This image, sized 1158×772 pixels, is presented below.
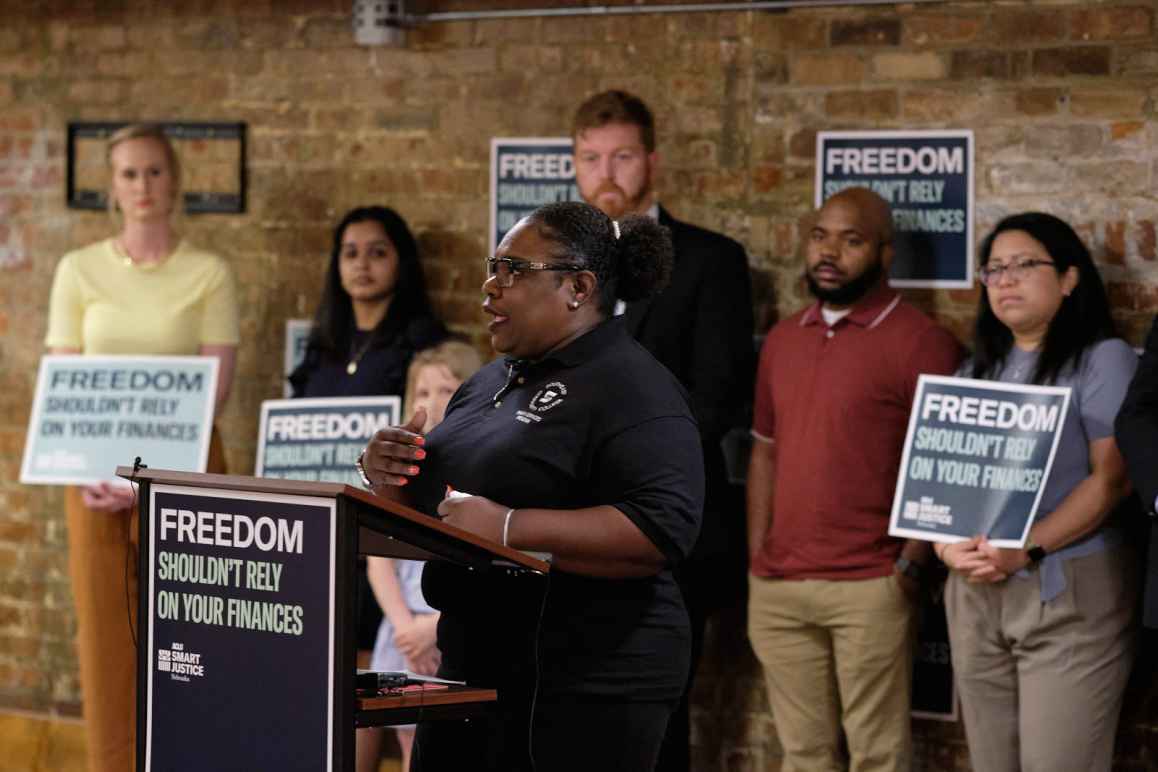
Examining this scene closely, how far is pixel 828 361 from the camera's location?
491cm

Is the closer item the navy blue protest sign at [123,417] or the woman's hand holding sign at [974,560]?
the woman's hand holding sign at [974,560]

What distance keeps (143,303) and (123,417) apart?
1.29 ft

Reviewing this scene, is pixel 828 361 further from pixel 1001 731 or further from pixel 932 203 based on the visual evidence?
pixel 1001 731

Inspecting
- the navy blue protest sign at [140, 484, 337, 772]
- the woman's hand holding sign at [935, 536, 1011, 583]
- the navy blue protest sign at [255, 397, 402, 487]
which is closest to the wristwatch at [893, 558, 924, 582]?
the woman's hand holding sign at [935, 536, 1011, 583]

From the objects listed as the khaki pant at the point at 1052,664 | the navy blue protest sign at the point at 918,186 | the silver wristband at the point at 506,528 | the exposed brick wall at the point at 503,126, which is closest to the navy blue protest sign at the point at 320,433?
the exposed brick wall at the point at 503,126

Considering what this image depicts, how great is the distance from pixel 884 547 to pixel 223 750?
2526mm

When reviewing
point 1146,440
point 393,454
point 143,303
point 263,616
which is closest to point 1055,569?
point 1146,440

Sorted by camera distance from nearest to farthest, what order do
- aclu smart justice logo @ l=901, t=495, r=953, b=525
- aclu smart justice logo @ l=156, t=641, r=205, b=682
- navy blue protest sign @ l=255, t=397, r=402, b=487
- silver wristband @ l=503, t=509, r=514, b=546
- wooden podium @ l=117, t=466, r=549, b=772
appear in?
wooden podium @ l=117, t=466, r=549, b=772 → aclu smart justice logo @ l=156, t=641, r=205, b=682 → silver wristband @ l=503, t=509, r=514, b=546 → aclu smart justice logo @ l=901, t=495, r=953, b=525 → navy blue protest sign @ l=255, t=397, r=402, b=487

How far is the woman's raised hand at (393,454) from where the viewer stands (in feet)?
9.93

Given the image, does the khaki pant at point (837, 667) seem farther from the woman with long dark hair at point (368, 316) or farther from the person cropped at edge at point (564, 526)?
the person cropped at edge at point (564, 526)

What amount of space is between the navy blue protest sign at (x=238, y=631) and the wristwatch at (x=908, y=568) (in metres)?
2.49

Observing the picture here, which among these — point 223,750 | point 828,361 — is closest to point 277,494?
point 223,750

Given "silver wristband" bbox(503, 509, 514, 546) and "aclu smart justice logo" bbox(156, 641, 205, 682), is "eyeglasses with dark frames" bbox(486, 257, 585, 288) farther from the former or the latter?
"aclu smart justice logo" bbox(156, 641, 205, 682)

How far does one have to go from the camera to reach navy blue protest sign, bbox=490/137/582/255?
566cm
